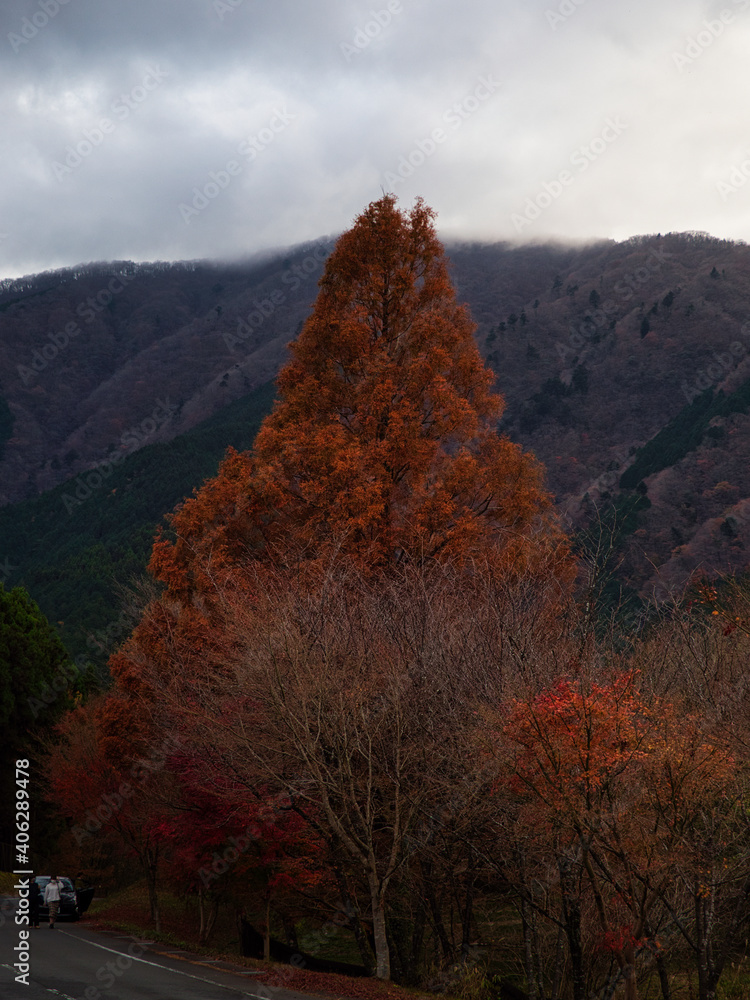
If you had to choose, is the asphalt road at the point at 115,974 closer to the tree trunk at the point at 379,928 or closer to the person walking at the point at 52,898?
the tree trunk at the point at 379,928

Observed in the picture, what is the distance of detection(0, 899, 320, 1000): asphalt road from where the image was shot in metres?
12.9

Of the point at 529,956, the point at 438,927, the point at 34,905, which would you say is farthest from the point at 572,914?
the point at 34,905

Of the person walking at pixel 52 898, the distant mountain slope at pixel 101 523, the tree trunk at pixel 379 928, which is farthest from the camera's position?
the distant mountain slope at pixel 101 523

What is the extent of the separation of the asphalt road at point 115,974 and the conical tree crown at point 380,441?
742cm

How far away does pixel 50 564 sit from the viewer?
4582 inches

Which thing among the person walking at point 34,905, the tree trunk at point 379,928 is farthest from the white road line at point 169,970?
the tree trunk at point 379,928

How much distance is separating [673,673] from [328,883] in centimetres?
689

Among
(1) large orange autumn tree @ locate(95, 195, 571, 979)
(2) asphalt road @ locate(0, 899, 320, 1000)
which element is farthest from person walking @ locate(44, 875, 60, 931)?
(1) large orange autumn tree @ locate(95, 195, 571, 979)

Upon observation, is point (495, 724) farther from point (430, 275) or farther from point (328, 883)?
point (430, 275)

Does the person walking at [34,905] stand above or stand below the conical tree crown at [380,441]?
below

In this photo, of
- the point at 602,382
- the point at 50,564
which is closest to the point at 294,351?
the point at 50,564

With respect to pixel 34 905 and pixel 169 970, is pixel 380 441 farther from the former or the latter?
pixel 34 905

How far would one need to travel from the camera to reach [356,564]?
17.9 m

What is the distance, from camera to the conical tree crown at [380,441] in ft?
63.3
